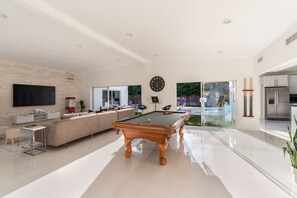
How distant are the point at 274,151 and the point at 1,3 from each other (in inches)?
265

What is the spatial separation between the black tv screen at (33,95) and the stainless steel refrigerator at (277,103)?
1091 centimetres

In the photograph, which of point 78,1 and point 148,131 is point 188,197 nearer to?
point 148,131

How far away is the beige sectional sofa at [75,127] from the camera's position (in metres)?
3.87

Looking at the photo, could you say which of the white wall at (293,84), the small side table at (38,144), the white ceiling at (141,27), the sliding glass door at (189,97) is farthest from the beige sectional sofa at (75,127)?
the white wall at (293,84)

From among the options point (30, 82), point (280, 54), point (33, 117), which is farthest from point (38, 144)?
point (280, 54)

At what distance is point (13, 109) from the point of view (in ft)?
20.6

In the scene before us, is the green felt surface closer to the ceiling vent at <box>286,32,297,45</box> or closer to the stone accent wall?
the ceiling vent at <box>286,32,297,45</box>

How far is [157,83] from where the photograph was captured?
7305mm

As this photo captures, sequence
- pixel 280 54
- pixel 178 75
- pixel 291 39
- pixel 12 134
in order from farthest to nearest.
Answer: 1. pixel 178 75
2. pixel 12 134
3. pixel 280 54
4. pixel 291 39

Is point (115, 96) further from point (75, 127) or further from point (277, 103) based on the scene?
point (277, 103)

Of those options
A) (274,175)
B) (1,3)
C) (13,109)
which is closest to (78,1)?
(1,3)

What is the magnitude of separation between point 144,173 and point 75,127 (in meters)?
2.60

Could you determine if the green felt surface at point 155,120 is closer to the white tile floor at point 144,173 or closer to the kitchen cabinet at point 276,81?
the white tile floor at point 144,173

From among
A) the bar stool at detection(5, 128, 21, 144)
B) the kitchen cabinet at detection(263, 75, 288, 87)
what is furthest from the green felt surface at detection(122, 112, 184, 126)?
the kitchen cabinet at detection(263, 75, 288, 87)
